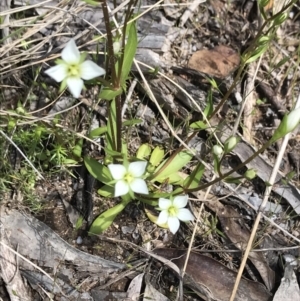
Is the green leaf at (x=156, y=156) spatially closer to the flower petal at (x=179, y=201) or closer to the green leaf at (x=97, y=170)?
the green leaf at (x=97, y=170)

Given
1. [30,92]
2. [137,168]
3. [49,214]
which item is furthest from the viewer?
[30,92]

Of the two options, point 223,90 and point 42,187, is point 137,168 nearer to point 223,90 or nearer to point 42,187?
point 42,187

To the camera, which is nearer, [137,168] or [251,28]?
[137,168]

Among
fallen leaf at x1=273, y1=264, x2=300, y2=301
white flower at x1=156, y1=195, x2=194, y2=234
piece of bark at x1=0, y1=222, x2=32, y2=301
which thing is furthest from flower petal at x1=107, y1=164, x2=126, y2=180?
fallen leaf at x1=273, y1=264, x2=300, y2=301

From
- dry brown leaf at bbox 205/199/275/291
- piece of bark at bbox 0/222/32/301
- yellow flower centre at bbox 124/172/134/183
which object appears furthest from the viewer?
dry brown leaf at bbox 205/199/275/291

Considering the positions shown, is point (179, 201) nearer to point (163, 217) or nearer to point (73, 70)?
point (163, 217)

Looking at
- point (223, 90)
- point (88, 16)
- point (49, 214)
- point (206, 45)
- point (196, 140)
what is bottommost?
point (49, 214)

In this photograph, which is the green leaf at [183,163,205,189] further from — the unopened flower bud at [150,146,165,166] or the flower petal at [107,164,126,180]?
the flower petal at [107,164,126,180]

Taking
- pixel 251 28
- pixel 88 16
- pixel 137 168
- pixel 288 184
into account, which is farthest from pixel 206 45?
pixel 137 168
